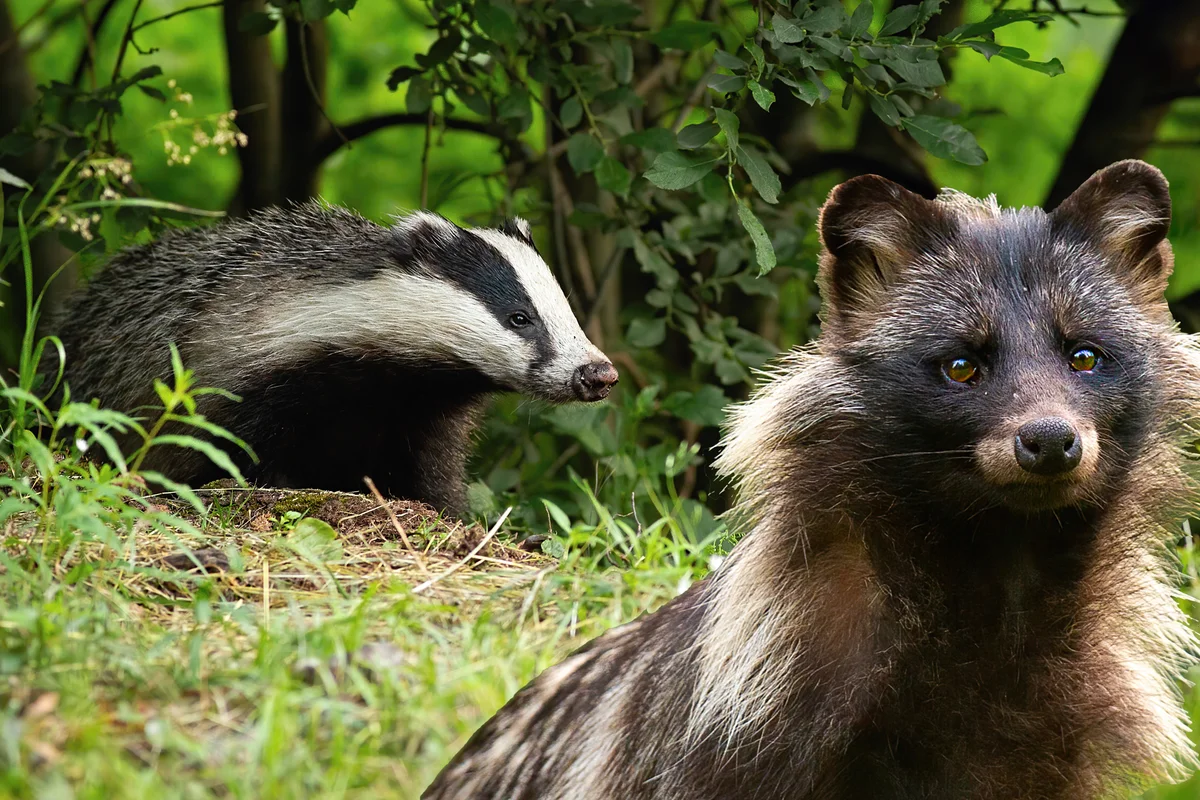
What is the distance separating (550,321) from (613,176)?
3.50ft

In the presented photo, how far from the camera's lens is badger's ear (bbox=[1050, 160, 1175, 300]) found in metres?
3.80

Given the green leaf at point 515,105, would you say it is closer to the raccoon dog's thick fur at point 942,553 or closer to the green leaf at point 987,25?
the green leaf at point 987,25

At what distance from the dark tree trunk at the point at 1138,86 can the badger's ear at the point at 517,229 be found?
10.5ft

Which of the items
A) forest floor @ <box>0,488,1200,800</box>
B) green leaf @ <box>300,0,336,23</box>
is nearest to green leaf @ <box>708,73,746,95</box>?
forest floor @ <box>0,488,1200,800</box>

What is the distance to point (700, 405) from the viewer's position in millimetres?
6730

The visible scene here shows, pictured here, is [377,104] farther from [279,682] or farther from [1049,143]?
[279,682]

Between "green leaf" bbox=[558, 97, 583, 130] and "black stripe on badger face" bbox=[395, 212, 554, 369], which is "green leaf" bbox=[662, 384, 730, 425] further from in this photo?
"green leaf" bbox=[558, 97, 583, 130]

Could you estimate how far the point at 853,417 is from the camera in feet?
12.0

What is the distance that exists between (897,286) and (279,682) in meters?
1.79

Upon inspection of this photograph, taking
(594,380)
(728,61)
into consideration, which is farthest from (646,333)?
(728,61)

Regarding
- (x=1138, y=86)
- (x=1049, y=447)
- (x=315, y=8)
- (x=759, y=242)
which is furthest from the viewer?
(x=1138, y=86)

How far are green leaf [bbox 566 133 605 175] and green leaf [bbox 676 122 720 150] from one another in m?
1.25

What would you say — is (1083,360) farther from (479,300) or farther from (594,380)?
(479,300)

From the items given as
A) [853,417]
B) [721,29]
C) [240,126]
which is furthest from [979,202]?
[240,126]
